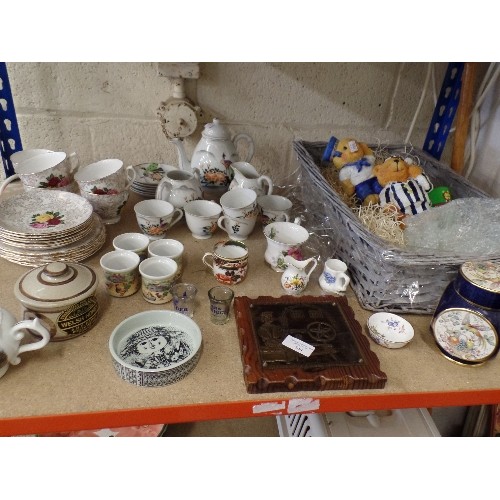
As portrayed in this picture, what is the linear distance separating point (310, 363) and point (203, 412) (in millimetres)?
190

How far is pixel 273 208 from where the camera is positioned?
3.76 feet

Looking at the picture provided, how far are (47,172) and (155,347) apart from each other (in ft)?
1.73

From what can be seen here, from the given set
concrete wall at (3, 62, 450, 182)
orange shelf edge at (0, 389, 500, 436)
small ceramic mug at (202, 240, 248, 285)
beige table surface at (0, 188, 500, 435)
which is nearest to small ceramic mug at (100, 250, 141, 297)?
beige table surface at (0, 188, 500, 435)

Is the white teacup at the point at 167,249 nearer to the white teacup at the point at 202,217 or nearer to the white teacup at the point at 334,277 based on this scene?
the white teacup at the point at 202,217

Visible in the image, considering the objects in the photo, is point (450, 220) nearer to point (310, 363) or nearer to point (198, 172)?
point (310, 363)

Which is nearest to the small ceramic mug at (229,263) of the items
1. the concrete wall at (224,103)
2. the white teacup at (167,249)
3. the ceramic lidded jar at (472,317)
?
the white teacup at (167,249)

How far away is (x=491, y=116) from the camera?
1318 millimetres

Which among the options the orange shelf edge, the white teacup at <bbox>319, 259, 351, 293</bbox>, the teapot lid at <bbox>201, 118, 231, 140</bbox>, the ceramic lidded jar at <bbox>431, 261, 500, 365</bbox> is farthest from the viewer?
the teapot lid at <bbox>201, 118, 231, 140</bbox>

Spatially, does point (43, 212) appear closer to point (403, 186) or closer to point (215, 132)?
point (215, 132)

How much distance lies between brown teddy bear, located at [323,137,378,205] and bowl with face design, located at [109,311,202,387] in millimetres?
546

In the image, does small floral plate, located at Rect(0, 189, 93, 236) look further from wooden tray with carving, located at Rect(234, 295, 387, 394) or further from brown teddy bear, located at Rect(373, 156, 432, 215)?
brown teddy bear, located at Rect(373, 156, 432, 215)

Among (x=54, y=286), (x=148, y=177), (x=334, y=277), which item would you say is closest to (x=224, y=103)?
(x=148, y=177)

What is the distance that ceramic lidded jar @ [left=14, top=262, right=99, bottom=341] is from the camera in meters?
0.75

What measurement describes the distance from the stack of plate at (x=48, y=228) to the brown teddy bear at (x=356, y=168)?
23.2 inches
